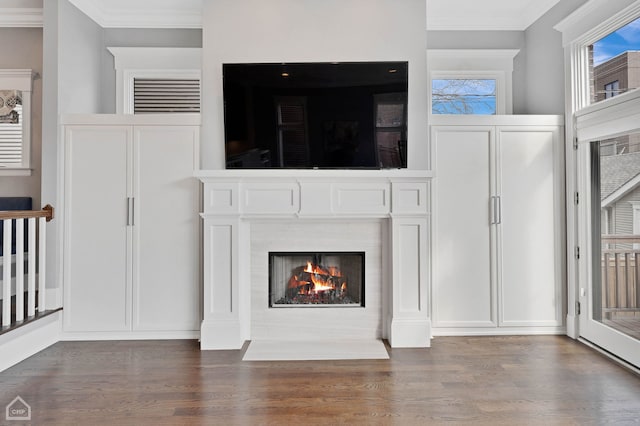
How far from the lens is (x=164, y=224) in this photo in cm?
348

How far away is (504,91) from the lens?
13.5 feet

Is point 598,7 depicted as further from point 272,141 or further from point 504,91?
point 272,141

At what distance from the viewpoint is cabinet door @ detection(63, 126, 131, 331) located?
3461mm

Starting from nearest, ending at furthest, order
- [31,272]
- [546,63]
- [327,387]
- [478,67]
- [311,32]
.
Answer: [327,387], [31,272], [311,32], [546,63], [478,67]

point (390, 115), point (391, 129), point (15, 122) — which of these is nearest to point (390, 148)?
point (391, 129)

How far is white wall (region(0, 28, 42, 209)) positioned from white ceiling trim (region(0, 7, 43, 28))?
0.05m

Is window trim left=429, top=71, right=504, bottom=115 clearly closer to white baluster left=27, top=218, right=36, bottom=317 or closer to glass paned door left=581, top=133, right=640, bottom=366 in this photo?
glass paned door left=581, top=133, right=640, bottom=366

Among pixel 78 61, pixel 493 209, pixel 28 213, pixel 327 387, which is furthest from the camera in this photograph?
pixel 78 61

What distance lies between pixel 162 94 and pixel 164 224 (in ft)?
4.70

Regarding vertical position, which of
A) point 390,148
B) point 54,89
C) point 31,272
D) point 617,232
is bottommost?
point 31,272

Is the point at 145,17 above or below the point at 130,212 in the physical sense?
above

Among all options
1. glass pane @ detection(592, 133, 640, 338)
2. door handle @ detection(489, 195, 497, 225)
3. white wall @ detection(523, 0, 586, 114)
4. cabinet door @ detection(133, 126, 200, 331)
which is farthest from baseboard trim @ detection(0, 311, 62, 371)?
white wall @ detection(523, 0, 586, 114)

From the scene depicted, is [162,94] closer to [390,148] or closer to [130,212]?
[130,212]
